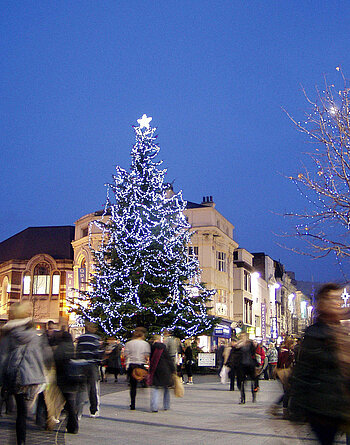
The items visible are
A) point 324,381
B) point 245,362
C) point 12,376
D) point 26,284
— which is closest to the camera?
point 324,381

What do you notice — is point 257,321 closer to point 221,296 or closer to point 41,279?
point 221,296

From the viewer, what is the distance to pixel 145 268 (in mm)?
30516

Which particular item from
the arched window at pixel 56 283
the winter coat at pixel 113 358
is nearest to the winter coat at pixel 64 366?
the winter coat at pixel 113 358

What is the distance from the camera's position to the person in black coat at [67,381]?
9.80 meters

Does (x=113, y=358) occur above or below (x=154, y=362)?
below

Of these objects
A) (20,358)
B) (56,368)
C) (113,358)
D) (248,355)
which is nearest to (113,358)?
(113,358)

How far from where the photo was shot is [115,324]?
30.3 m

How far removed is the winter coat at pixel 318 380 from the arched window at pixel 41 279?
55.5 m

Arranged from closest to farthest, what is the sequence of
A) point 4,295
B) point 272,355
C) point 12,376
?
point 12,376
point 272,355
point 4,295

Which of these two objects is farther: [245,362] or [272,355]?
[272,355]

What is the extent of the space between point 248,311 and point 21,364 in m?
60.7

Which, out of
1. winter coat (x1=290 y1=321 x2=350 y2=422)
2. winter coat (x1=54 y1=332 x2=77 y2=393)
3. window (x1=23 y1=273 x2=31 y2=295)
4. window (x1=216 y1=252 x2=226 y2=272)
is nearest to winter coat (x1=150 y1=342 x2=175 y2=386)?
winter coat (x1=54 y1=332 x2=77 y2=393)

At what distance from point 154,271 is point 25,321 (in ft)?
76.1

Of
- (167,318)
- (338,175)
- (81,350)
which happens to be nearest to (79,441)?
(81,350)
